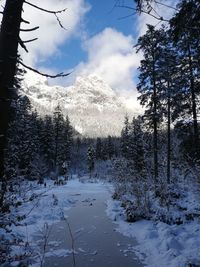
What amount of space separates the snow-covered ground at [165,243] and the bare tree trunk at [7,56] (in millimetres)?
5616

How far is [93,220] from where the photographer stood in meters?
14.2

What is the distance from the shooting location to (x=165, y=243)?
28.9 feet

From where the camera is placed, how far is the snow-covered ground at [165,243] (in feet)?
24.3

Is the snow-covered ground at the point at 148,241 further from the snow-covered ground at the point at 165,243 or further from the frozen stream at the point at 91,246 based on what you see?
the frozen stream at the point at 91,246

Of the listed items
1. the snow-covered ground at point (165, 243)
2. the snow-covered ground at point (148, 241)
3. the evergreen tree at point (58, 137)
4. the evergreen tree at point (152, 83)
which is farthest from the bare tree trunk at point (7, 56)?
the evergreen tree at point (58, 137)

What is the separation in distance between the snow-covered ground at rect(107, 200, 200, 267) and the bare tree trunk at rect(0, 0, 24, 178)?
5.62 metres

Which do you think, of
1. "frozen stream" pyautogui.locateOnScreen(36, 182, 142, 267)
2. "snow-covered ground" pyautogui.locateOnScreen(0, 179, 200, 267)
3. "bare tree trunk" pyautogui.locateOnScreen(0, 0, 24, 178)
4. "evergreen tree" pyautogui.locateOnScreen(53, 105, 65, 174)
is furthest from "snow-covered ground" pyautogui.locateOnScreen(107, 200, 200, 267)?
"evergreen tree" pyautogui.locateOnScreen(53, 105, 65, 174)

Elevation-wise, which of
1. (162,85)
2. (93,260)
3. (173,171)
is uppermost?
(162,85)

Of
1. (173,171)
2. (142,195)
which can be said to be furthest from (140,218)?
(173,171)

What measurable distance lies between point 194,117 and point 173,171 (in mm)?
4254

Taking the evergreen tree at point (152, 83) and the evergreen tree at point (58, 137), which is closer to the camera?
the evergreen tree at point (152, 83)

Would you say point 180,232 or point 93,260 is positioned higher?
point 180,232

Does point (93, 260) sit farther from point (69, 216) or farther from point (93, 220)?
point (69, 216)

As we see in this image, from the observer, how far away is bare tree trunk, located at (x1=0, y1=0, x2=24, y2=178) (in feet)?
11.3
